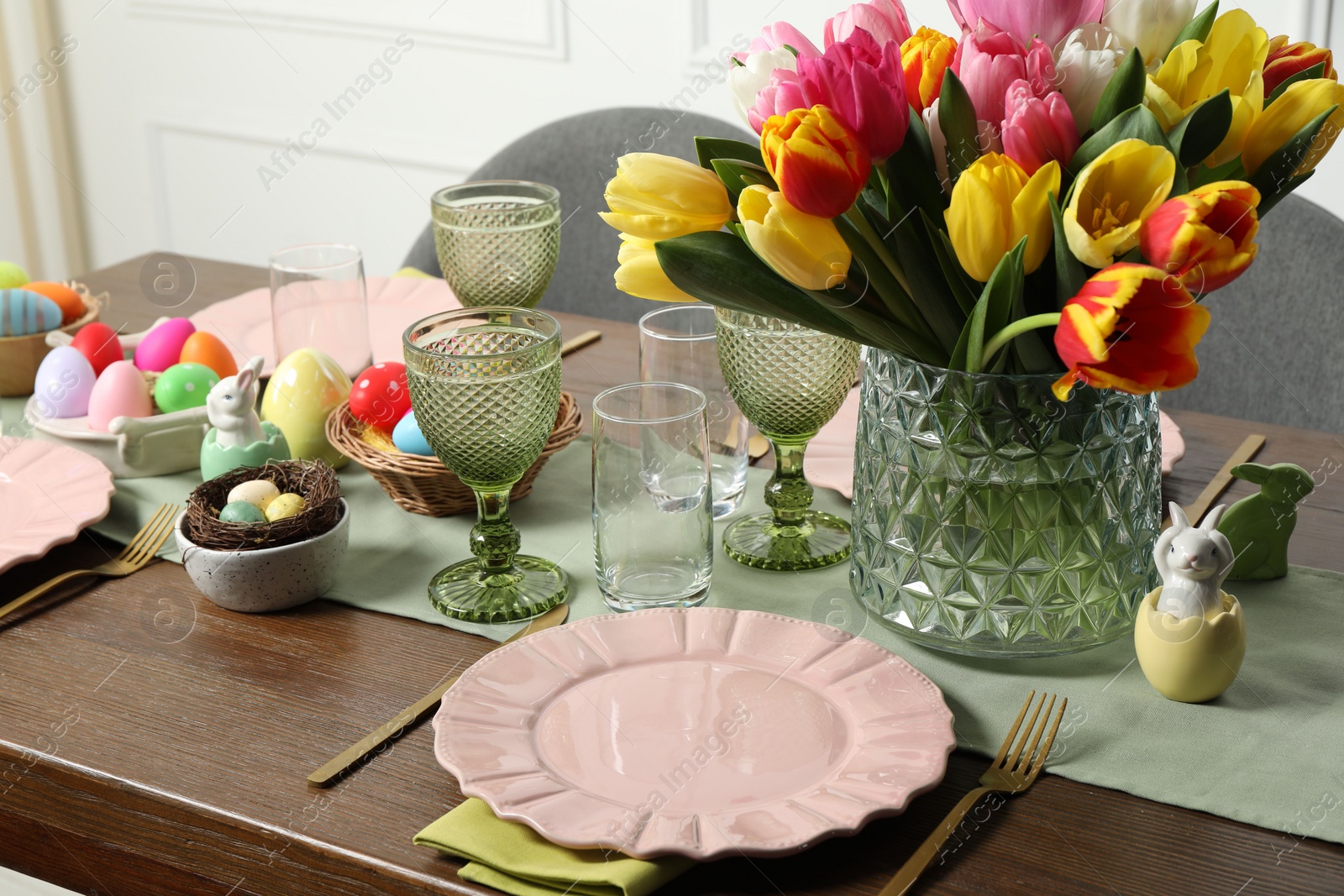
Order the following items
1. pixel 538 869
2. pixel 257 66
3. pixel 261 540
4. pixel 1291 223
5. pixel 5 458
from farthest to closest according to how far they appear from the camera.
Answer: pixel 257 66 < pixel 1291 223 < pixel 5 458 < pixel 261 540 < pixel 538 869

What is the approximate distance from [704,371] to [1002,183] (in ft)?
1.39

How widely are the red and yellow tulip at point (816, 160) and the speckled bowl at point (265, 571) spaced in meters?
0.42

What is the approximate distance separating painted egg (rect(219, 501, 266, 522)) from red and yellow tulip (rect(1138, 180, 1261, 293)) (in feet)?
1.95

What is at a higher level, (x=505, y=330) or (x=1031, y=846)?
(x=505, y=330)

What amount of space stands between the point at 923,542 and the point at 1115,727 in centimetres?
15

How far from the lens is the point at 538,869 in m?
0.60

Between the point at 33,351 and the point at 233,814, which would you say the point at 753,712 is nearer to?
the point at 233,814

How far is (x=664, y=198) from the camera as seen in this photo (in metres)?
0.72

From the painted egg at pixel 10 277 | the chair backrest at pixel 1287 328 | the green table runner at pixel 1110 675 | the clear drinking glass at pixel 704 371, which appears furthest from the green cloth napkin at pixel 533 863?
the chair backrest at pixel 1287 328

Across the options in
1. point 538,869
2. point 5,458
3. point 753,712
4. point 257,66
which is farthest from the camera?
point 257,66

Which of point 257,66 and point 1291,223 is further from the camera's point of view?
point 257,66

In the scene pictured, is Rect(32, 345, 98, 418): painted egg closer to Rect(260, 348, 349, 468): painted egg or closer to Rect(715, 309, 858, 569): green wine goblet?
Rect(260, 348, 349, 468): painted egg

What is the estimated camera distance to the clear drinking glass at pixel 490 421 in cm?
81

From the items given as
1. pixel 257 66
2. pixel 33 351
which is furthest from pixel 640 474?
pixel 257 66
